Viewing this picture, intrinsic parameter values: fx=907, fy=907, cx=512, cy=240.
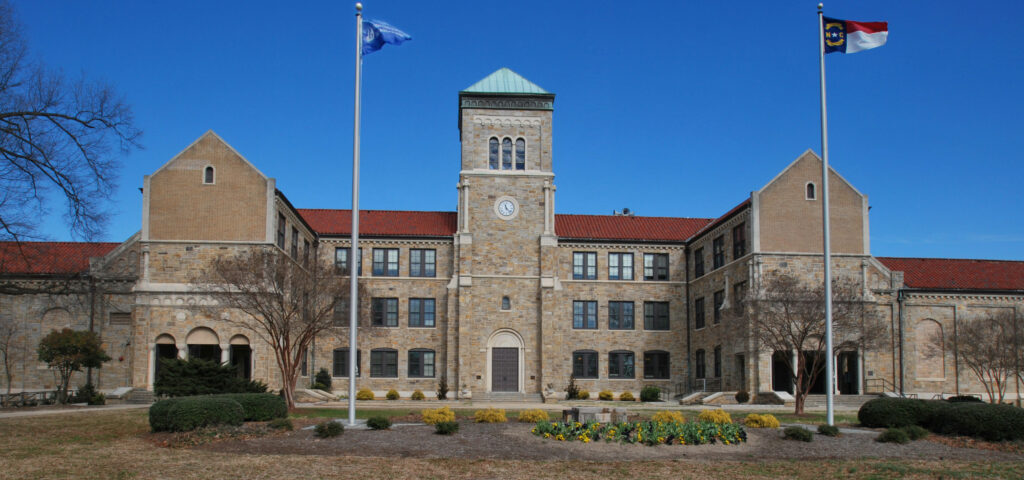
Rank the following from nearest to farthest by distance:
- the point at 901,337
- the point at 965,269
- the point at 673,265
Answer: the point at 901,337, the point at 965,269, the point at 673,265

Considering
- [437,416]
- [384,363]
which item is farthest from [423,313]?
[437,416]

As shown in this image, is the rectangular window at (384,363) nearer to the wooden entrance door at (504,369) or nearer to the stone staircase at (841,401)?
the wooden entrance door at (504,369)

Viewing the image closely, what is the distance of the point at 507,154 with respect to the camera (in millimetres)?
52156

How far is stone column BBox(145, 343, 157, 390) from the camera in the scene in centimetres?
3925

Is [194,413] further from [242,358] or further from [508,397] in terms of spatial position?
[508,397]

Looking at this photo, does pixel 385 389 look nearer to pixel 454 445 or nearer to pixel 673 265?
pixel 673 265

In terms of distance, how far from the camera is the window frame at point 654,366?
52188 mm

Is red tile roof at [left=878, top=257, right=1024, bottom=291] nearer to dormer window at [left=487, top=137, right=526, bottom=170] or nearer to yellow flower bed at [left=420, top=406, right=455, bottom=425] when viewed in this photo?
dormer window at [left=487, top=137, right=526, bottom=170]

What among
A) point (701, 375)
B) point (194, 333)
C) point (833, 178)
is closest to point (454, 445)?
point (194, 333)

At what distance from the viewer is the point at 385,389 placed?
50656 mm

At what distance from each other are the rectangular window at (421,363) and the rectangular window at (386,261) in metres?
4.82

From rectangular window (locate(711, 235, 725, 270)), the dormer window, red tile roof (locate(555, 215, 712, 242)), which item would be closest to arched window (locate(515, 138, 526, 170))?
the dormer window

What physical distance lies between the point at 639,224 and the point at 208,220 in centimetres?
2628

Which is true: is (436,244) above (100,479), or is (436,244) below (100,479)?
above
